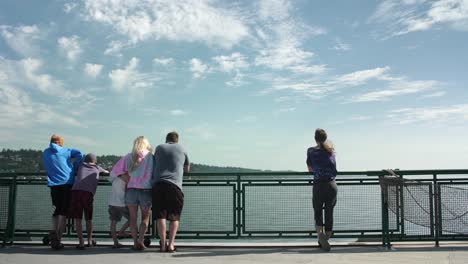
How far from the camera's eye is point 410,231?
725 cm

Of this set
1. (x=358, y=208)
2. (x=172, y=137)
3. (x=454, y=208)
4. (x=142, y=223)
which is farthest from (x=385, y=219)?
(x=142, y=223)

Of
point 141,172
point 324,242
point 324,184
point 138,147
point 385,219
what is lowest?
point 324,242

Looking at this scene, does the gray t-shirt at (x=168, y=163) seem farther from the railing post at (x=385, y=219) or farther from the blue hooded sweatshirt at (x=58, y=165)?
the railing post at (x=385, y=219)

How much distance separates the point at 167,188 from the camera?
662 cm

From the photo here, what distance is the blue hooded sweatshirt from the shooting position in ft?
23.4

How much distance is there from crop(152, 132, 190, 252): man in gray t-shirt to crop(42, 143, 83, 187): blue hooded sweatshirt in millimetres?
1517

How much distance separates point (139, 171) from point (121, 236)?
55.3 inches

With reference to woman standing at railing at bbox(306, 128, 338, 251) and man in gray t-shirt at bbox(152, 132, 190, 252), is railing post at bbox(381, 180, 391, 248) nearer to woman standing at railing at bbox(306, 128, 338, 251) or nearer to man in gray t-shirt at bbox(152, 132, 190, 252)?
woman standing at railing at bbox(306, 128, 338, 251)

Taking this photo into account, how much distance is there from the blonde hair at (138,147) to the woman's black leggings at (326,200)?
2.69 m

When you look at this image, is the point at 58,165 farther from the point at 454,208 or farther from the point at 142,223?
the point at 454,208

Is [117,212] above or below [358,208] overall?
below

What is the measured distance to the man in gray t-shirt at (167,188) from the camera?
6.62 metres

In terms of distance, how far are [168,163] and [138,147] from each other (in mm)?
608

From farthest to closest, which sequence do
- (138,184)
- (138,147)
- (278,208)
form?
(278,208), (138,147), (138,184)
